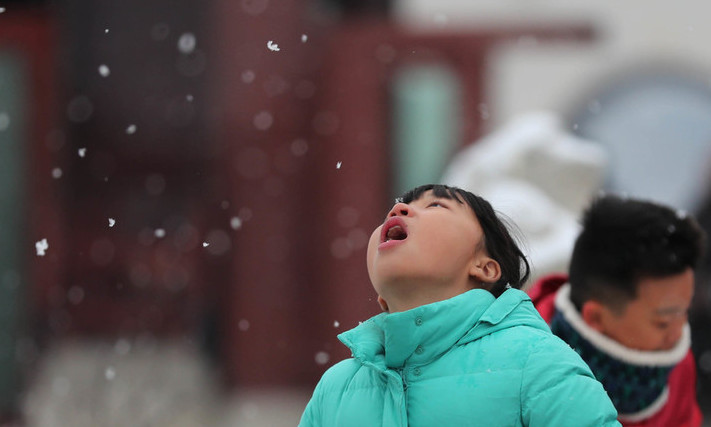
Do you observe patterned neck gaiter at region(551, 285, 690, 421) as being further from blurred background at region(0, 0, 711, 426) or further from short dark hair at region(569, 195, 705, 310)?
blurred background at region(0, 0, 711, 426)

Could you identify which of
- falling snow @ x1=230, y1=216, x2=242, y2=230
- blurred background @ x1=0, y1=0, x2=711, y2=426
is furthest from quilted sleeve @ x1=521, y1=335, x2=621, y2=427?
falling snow @ x1=230, y1=216, x2=242, y2=230

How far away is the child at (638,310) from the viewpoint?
87.2 inches

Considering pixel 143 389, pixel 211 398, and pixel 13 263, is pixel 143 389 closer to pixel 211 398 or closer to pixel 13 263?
pixel 211 398

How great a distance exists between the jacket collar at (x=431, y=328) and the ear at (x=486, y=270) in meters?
0.03

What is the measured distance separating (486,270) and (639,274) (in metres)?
0.62

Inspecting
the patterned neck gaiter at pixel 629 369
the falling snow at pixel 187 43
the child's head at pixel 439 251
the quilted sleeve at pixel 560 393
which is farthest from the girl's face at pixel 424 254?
the falling snow at pixel 187 43

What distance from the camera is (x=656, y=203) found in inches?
92.0

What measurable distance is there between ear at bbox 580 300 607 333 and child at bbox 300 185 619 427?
54 cm

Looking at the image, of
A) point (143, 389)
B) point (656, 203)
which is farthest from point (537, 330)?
point (143, 389)

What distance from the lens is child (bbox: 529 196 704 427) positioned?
2215 mm

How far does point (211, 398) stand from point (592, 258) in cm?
708

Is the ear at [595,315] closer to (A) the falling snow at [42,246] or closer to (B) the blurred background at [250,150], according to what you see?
(B) the blurred background at [250,150]

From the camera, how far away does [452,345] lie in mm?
1682

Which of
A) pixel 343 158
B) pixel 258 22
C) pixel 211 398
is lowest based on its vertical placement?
pixel 211 398
